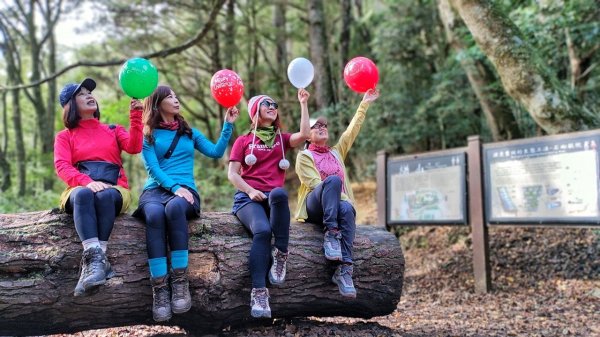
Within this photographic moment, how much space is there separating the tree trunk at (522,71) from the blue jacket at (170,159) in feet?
17.1

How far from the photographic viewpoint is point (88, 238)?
10.8 ft

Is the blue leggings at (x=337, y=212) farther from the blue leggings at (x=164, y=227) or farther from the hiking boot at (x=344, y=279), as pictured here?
the blue leggings at (x=164, y=227)

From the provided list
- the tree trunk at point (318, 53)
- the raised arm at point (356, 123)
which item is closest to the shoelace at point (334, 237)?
the raised arm at point (356, 123)

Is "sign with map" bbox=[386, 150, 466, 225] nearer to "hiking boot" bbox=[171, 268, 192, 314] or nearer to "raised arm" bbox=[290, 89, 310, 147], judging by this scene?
"raised arm" bbox=[290, 89, 310, 147]

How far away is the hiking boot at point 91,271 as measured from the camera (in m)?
3.19

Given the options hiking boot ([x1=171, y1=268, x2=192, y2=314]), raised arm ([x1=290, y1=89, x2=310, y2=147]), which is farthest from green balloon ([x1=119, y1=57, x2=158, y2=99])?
hiking boot ([x1=171, y1=268, x2=192, y2=314])

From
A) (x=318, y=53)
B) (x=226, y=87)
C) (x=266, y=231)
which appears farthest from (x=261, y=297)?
(x=318, y=53)

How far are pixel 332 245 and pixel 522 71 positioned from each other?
16.7 feet

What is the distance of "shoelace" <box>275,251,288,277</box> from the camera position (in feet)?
12.4

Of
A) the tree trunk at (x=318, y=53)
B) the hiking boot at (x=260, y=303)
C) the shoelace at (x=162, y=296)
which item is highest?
the tree trunk at (x=318, y=53)

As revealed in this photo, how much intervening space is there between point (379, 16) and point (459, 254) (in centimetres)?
923

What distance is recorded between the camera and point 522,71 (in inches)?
287

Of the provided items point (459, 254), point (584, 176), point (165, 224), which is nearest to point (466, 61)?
point (459, 254)

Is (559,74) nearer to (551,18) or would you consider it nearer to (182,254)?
(551,18)
